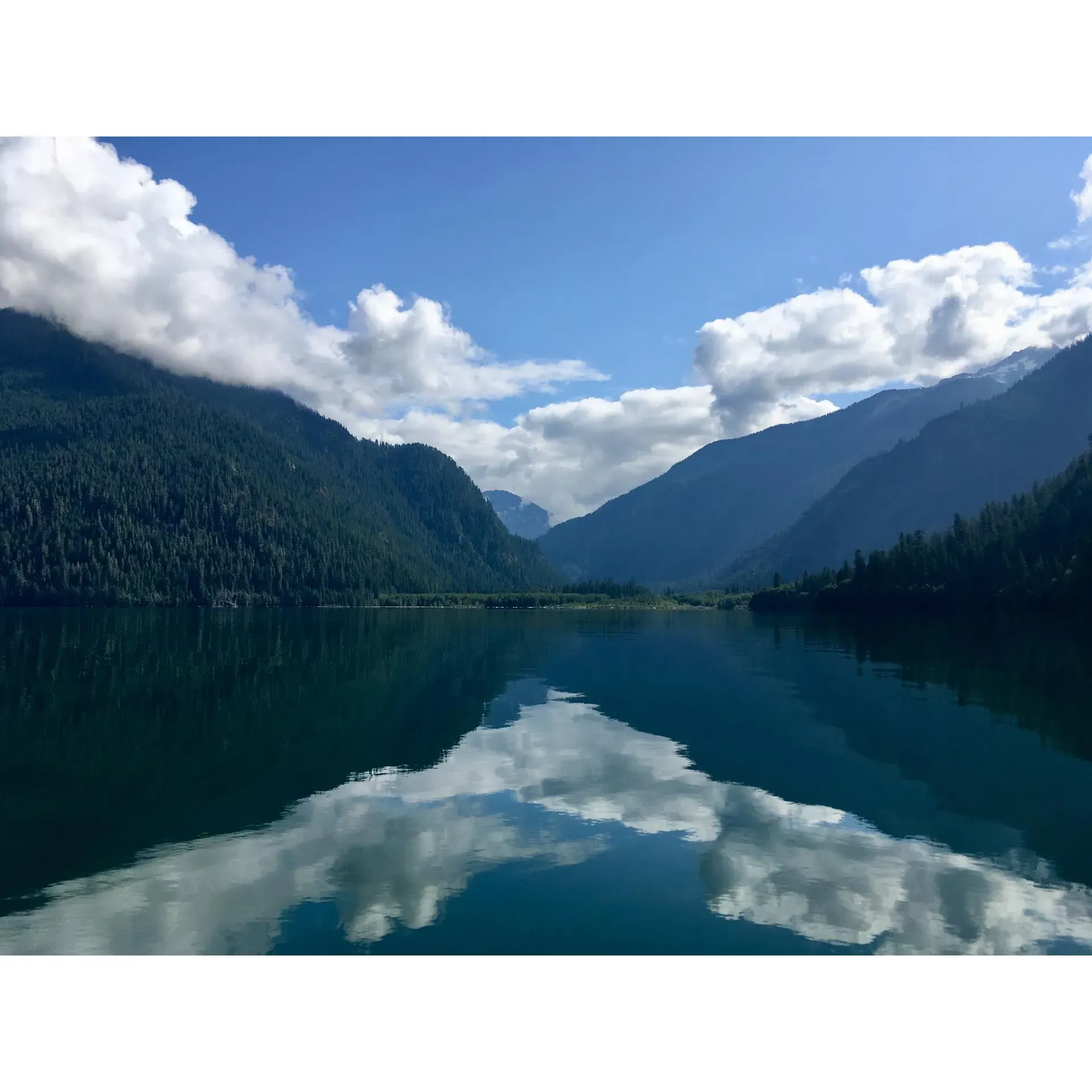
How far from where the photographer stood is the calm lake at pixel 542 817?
20109 millimetres

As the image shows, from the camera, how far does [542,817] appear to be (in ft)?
97.0

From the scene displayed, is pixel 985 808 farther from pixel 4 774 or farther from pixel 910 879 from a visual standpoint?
pixel 4 774

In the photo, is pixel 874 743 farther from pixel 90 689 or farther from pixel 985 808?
pixel 90 689

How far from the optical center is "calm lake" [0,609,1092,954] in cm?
2011

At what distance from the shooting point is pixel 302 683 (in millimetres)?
65688

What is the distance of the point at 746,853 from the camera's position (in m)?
25.5

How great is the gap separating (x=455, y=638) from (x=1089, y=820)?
112 metres

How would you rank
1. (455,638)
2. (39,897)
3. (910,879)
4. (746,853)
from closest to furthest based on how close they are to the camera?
(39,897), (910,879), (746,853), (455,638)

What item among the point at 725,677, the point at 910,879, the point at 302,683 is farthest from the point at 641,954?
the point at 725,677

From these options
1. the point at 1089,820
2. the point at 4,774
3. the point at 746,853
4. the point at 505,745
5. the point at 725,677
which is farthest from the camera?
the point at 725,677

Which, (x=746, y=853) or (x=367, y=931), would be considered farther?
(x=746, y=853)

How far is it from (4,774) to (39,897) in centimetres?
1571

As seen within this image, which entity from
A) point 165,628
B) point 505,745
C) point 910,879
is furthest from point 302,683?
point 165,628

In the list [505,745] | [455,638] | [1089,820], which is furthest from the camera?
[455,638]
